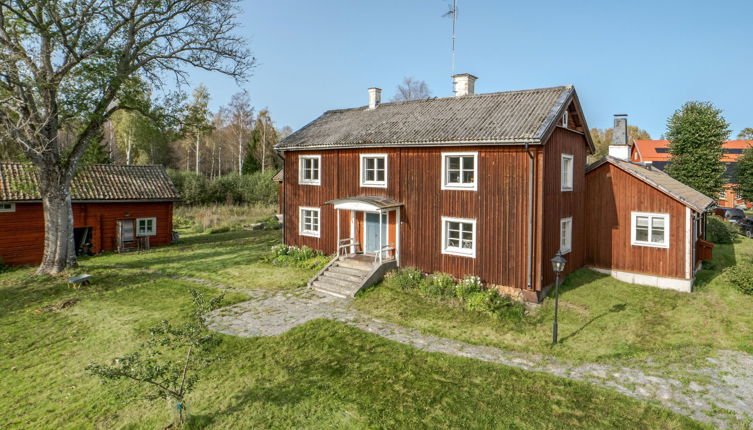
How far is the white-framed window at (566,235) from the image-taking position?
53.3 ft

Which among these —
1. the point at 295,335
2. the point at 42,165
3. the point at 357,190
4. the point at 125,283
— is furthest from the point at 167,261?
the point at 295,335

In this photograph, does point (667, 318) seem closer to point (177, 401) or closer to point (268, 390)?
point (268, 390)

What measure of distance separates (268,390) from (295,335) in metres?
2.92

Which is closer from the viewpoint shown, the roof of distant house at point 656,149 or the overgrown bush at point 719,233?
the overgrown bush at point 719,233

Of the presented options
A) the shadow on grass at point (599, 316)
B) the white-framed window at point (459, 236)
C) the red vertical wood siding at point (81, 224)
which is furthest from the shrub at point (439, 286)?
the red vertical wood siding at point (81, 224)

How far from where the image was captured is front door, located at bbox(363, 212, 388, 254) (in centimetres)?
1762

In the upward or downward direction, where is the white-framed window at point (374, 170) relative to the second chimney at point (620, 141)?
downward

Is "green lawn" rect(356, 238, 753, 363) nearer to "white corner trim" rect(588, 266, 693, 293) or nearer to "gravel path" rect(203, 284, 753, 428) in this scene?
"white corner trim" rect(588, 266, 693, 293)

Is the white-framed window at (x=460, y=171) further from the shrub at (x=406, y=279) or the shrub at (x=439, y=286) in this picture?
the shrub at (x=406, y=279)

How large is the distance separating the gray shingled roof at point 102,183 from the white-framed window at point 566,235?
2171cm

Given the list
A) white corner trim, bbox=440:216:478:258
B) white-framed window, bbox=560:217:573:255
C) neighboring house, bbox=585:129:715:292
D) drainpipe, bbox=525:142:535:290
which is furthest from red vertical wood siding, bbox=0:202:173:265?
neighboring house, bbox=585:129:715:292

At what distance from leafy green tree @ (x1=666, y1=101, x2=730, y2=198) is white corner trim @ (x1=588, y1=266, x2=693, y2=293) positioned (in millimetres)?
17874

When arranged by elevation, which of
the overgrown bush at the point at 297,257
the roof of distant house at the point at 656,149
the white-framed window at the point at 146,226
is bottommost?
the overgrown bush at the point at 297,257

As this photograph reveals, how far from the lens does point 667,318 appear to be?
43.0ft
